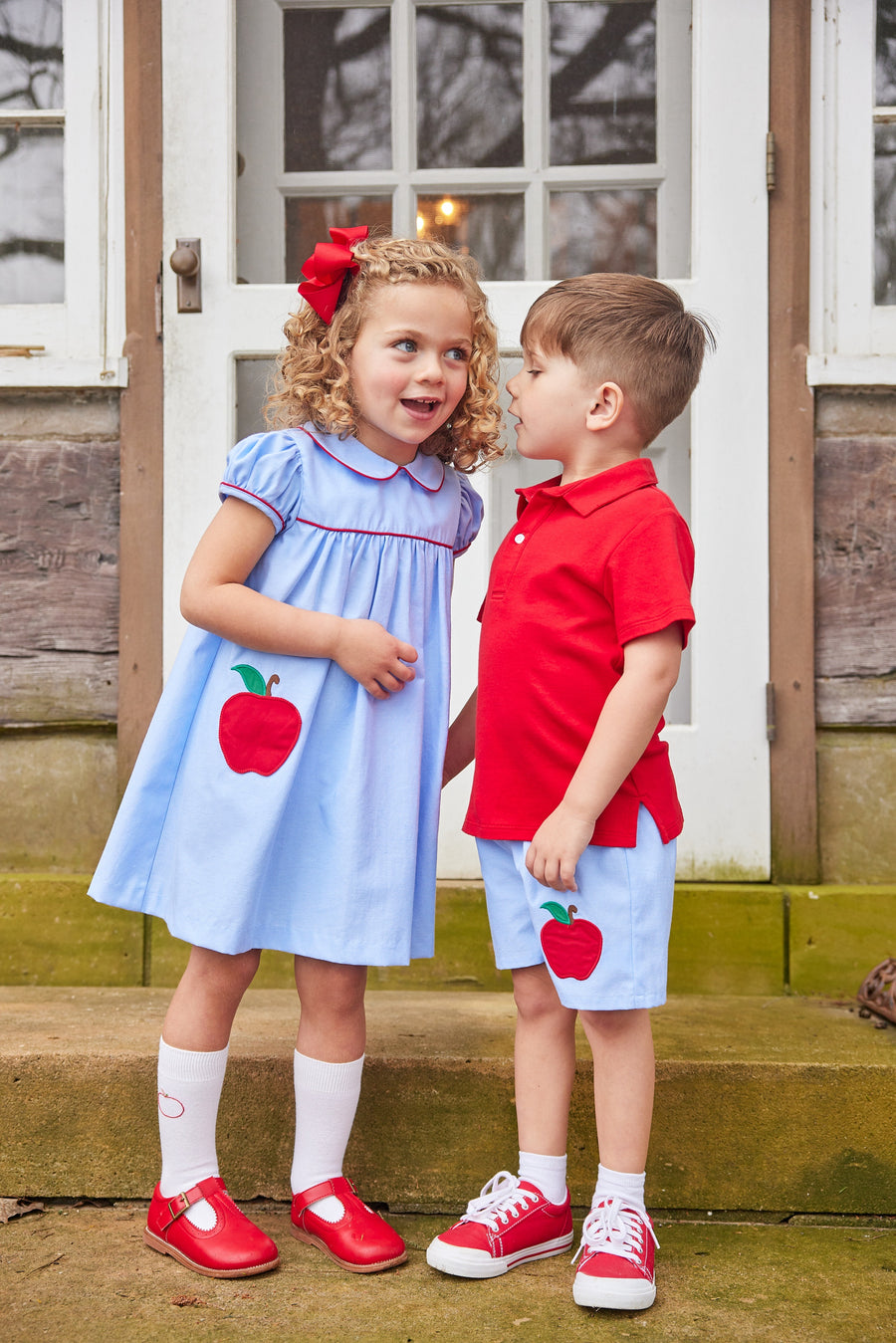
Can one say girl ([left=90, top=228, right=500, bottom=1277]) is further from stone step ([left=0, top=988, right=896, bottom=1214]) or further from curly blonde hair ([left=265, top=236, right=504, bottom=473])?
stone step ([left=0, top=988, right=896, bottom=1214])

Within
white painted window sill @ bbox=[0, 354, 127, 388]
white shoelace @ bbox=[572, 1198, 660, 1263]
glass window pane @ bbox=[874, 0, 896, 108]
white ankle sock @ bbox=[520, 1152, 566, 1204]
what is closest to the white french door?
white painted window sill @ bbox=[0, 354, 127, 388]

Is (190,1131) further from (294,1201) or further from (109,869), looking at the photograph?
(109,869)

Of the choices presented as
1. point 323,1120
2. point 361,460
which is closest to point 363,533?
point 361,460

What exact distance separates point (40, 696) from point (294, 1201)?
1300mm

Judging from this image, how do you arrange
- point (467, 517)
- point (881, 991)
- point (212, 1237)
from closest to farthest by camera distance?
point (212, 1237) → point (467, 517) → point (881, 991)

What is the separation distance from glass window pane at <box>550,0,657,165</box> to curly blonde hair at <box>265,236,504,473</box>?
1.07 m

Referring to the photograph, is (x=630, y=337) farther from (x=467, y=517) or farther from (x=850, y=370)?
(x=850, y=370)

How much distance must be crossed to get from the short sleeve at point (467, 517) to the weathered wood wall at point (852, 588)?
3.22 ft

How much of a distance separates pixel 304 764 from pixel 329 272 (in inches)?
27.8

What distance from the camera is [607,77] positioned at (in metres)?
2.56

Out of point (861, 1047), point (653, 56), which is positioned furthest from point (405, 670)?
point (653, 56)

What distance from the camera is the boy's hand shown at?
146 cm

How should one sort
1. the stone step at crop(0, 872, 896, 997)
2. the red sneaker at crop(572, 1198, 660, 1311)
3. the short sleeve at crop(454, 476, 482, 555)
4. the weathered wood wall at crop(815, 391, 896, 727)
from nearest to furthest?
the red sneaker at crop(572, 1198, 660, 1311), the short sleeve at crop(454, 476, 482, 555), the stone step at crop(0, 872, 896, 997), the weathered wood wall at crop(815, 391, 896, 727)

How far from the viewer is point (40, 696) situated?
252 centimetres
